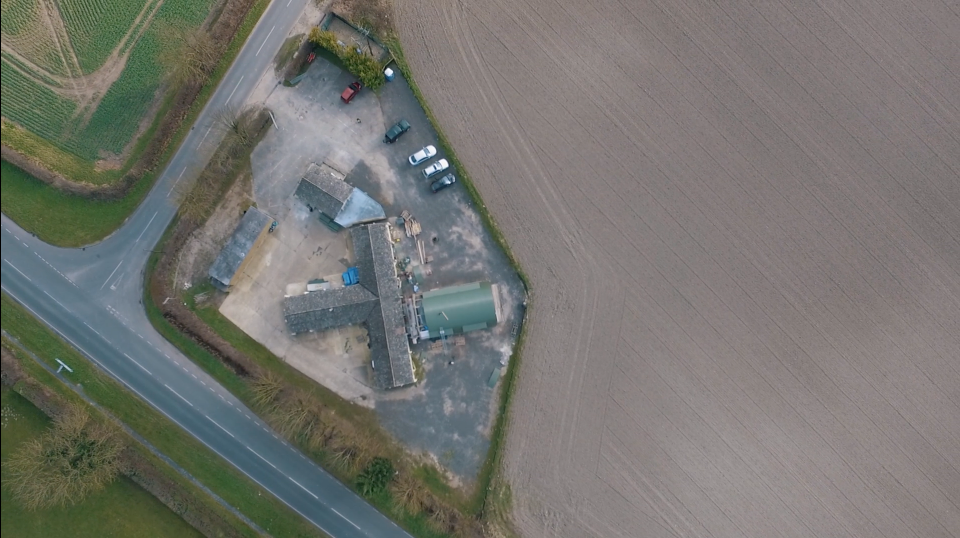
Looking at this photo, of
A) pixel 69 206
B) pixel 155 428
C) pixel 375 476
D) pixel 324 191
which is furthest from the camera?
pixel 69 206

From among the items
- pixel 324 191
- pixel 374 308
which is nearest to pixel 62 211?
pixel 324 191

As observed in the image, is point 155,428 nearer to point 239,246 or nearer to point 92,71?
point 239,246

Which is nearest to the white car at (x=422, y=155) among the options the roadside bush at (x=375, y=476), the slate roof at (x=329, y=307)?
the slate roof at (x=329, y=307)

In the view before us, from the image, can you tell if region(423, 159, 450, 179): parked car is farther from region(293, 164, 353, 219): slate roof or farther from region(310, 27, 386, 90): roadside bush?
region(310, 27, 386, 90): roadside bush

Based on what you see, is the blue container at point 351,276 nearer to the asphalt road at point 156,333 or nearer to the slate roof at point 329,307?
the slate roof at point 329,307

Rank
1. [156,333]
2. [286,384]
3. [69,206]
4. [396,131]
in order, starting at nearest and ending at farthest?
[286,384] < [396,131] < [156,333] < [69,206]

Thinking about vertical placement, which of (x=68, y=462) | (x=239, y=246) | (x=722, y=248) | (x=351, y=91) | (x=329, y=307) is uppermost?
(x=722, y=248)

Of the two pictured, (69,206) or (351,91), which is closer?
(351,91)

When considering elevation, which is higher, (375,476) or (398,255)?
(398,255)
